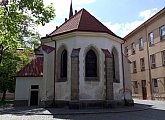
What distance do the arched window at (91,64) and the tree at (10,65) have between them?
561 inches

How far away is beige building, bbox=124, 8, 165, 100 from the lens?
2650 centimetres

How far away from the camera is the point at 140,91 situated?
3206 centimetres

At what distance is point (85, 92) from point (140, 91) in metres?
18.6

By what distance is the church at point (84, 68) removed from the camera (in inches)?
627

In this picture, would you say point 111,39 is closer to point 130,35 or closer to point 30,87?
point 30,87

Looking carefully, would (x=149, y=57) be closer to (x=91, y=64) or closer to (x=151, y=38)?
(x=151, y=38)

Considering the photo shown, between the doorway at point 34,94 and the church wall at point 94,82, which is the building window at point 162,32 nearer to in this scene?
the church wall at point 94,82

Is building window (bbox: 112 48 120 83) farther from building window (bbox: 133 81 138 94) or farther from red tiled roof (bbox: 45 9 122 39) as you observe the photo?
building window (bbox: 133 81 138 94)

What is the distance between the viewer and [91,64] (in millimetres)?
17281

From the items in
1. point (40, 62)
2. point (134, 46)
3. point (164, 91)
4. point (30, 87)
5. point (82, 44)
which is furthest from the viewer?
point (134, 46)

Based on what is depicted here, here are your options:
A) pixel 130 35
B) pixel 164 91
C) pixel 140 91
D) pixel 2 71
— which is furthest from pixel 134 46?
pixel 2 71

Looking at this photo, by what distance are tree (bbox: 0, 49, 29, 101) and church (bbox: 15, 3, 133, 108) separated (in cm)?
1081

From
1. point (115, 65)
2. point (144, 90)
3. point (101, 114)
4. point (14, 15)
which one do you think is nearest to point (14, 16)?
point (14, 15)

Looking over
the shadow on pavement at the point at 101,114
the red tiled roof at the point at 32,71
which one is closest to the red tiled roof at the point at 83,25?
the red tiled roof at the point at 32,71
